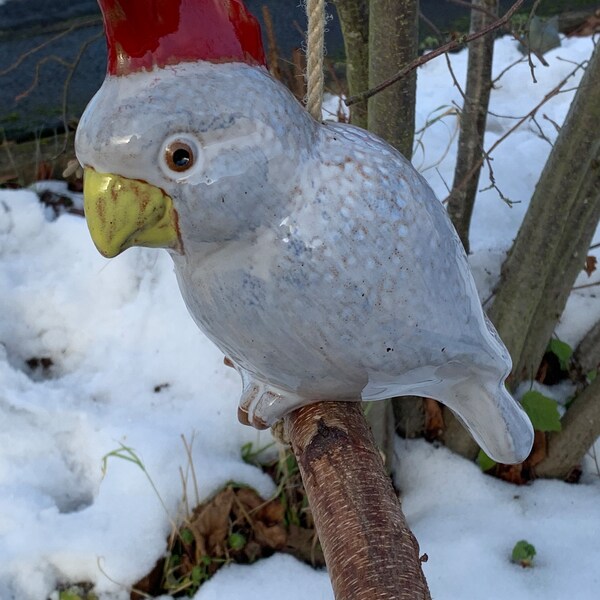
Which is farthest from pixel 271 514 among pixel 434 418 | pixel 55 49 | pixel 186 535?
pixel 55 49

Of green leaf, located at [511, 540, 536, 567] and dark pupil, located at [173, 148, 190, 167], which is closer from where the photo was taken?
dark pupil, located at [173, 148, 190, 167]

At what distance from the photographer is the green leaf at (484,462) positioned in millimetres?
1438

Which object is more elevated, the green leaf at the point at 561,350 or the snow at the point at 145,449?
the green leaf at the point at 561,350

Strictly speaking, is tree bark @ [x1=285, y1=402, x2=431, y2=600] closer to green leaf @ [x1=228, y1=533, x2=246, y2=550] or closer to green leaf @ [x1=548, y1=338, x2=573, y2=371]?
green leaf @ [x1=228, y1=533, x2=246, y2=550]

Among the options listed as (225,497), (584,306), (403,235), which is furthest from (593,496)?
(403,235)

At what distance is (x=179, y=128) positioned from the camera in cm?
49

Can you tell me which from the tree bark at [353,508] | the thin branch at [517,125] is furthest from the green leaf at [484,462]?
the tree bark at [353,508]

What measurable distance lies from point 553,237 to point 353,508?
74 cm

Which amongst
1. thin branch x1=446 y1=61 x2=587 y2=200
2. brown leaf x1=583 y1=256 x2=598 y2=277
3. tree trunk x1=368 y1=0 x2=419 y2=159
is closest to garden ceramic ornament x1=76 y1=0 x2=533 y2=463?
tree trunk x1=368 y1=0 x2=419 y2=159

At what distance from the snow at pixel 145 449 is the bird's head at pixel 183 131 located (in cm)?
94

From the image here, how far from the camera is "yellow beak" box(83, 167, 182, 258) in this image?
0.51 meters

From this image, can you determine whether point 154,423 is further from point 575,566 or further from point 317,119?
point 317,119

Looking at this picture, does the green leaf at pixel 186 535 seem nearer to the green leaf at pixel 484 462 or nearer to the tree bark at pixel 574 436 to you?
the green leaf at pixel 484 462

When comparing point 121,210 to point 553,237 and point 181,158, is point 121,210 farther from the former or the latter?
point 553,237
